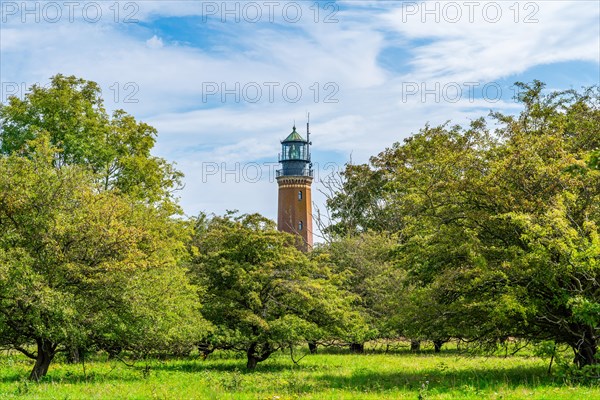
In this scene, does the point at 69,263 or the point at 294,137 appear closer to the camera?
the point at 69,263

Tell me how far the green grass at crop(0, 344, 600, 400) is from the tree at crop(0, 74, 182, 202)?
10997 mm

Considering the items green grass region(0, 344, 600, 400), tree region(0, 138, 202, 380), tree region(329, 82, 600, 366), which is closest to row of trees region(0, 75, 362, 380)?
tree region(0, 138, 202, 380)

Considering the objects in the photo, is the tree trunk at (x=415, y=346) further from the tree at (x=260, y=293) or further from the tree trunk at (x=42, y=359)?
the tree trunk at (x=42, y=359)

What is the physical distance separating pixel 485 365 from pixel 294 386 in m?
9.67

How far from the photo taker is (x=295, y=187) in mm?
75250

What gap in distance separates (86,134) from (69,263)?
55.9 feet

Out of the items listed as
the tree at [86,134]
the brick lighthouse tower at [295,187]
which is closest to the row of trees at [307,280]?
the tree at [86,134]

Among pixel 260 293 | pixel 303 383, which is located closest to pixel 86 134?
pixel 260 293

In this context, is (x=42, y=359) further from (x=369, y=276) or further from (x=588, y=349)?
(x=369, y=276)

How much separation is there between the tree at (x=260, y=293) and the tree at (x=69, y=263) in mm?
5470

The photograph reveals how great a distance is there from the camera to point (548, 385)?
16.9 metres

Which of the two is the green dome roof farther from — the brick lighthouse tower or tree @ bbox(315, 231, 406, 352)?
tree @ bbox(315, 231, 406, 352)

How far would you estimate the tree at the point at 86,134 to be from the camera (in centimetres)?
3434

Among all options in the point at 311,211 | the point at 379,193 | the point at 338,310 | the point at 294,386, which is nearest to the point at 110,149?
the point at 338,310
